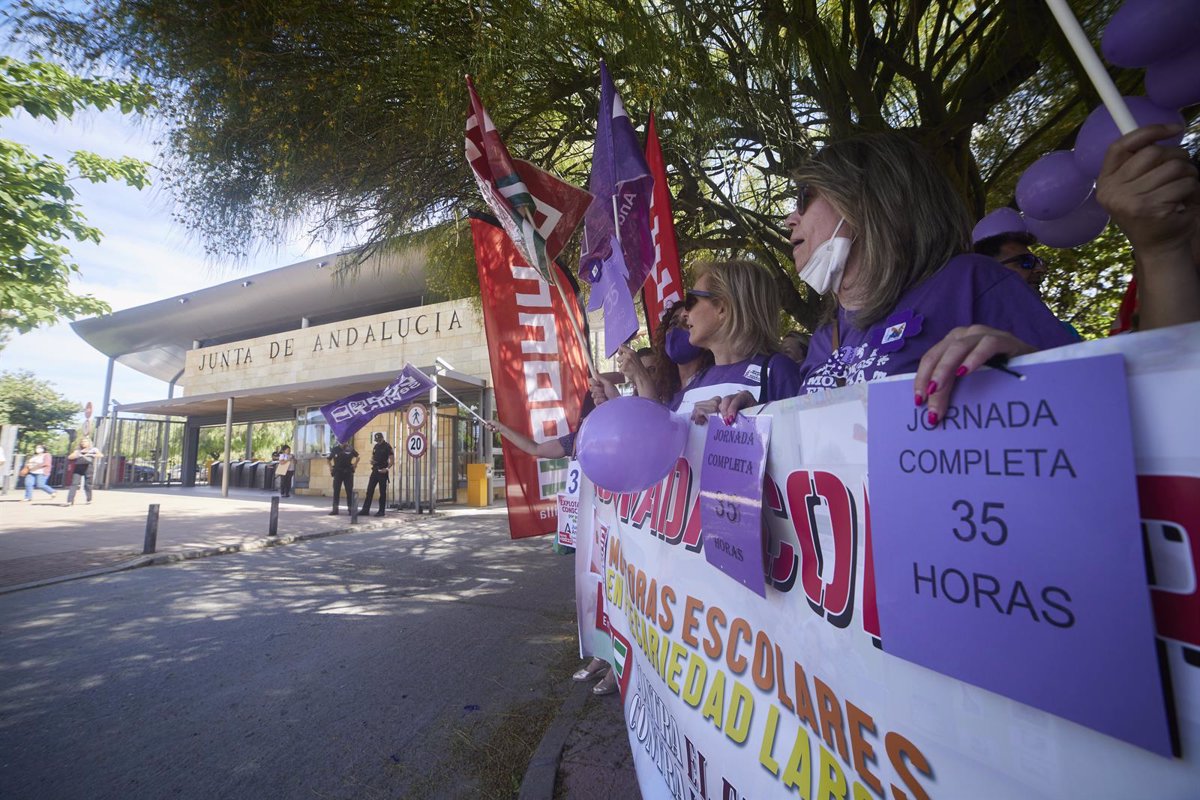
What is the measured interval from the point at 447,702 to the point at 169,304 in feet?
116

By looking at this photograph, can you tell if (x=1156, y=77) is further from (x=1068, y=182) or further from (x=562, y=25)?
(x=562, y=25)

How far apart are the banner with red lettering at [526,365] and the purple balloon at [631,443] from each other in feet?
8.76

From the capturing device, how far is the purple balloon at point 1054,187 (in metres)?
2.31

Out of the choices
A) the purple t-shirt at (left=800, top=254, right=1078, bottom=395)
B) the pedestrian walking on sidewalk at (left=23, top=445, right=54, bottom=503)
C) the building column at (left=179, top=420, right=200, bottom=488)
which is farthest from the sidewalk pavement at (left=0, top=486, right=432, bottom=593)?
the building column at (left=179, top=420, right=200, bottom=488)

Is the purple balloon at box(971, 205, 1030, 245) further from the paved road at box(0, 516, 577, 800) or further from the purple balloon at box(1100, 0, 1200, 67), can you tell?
the paved road at box(0, 516, 577, 800)

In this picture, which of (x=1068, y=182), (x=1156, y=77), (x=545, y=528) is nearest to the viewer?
(x=1156, y=77)

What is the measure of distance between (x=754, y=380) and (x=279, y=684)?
12.5ft

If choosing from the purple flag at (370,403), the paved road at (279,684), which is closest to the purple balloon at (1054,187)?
the paved road at (279,684)

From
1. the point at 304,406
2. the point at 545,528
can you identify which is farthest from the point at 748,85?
the point at 304,406

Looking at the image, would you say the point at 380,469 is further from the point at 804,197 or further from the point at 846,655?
the point at 846,655

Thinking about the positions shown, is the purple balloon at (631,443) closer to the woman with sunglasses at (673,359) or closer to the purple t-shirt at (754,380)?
the purple t-shirt at (754,380)

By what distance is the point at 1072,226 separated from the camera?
2.73 metres

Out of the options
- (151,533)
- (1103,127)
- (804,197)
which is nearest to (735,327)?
(804,197)

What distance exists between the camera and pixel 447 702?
139 inches
